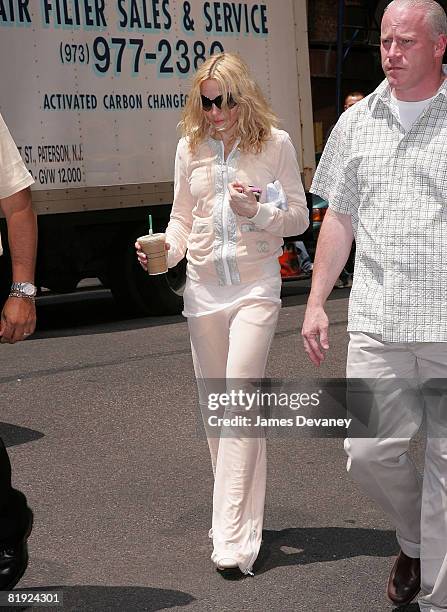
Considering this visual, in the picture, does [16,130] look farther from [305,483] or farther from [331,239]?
[331,239]

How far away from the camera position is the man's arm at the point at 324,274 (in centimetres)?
447

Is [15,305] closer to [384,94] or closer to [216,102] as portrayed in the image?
[216,102]

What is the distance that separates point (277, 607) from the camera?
4.56 meters

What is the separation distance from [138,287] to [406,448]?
8.62 meters

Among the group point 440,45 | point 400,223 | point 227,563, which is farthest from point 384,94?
point 227,563

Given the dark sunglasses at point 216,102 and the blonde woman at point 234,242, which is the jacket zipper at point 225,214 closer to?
the blonde woman at point 234,242

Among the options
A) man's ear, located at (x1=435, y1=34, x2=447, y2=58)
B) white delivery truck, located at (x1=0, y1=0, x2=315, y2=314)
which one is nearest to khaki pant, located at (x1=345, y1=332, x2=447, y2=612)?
man's ear, located at (x1=435, y1=34, x2=447, y2=58)

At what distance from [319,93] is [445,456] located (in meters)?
13.3

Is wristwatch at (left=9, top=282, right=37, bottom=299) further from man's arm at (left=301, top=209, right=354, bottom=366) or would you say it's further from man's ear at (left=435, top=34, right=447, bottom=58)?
man's ear at (left=435, top=34, right=447, bottom=58)

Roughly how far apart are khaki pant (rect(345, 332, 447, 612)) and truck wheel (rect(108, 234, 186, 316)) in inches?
331

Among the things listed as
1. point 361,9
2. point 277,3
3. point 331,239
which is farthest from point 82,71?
point 331,239

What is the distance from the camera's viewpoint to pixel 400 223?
4211 mm

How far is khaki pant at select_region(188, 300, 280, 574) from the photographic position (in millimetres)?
4969

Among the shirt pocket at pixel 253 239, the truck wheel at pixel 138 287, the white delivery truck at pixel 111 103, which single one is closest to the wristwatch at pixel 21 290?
the shirt pocket at pixel 253 239
